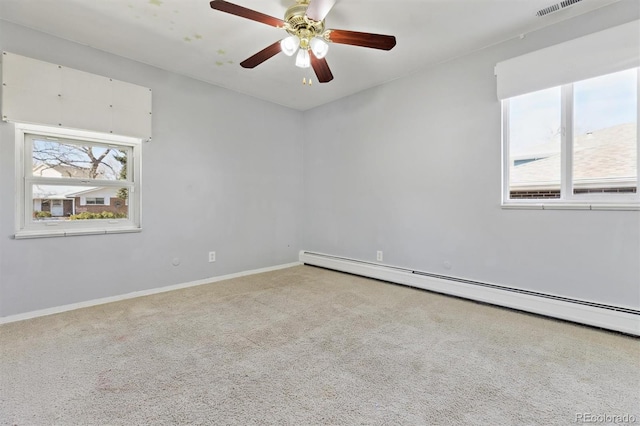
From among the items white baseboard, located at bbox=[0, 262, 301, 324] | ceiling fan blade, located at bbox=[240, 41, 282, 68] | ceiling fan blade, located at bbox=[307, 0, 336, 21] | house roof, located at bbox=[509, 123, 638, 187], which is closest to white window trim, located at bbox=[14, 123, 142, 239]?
white baseboard, located at bbox=[0, 262, 301, 324]

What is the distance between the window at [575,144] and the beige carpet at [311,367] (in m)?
1.04

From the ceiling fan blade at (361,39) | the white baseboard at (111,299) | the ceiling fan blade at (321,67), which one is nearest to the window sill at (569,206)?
the ceiling fan blade at (361,39)

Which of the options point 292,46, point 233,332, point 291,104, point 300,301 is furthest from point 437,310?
point 291,104

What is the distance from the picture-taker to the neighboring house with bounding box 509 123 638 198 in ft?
6.73

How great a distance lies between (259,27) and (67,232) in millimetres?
2482

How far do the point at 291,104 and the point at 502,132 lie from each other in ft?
9.15

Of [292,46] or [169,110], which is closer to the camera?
[292,46]

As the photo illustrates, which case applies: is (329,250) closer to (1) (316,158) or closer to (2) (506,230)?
(1) (316,158)

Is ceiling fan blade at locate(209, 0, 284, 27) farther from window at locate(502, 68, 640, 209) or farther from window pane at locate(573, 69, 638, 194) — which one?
window pane at locate(573, 69, 638, 194)

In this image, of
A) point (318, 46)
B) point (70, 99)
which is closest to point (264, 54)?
point (318, 46)

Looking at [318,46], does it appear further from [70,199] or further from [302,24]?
[70,199]

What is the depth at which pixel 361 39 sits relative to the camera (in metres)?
1.90

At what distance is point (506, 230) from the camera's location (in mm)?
2545

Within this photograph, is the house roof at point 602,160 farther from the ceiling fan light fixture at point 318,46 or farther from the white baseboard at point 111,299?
the white baseboard at point 111,299
